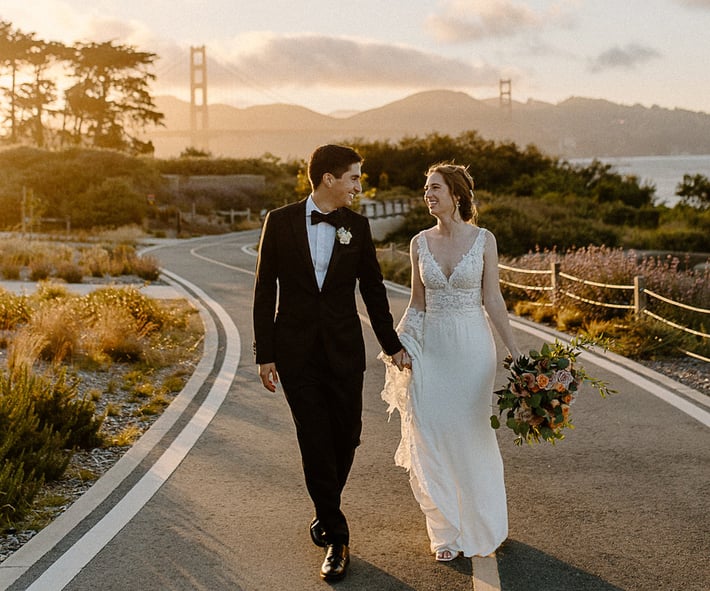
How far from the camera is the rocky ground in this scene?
5566mm

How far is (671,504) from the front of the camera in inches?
230

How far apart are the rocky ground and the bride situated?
2.22 m

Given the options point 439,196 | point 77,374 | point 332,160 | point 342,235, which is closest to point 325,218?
point 342,235

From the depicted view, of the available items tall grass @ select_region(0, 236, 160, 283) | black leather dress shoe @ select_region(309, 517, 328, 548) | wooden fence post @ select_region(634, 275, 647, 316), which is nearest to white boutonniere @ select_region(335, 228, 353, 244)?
black leather dress shoe @ select_region(309, 517, 328, 548)

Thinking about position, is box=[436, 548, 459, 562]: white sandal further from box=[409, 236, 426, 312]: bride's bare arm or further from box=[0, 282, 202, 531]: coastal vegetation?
box=[0, 282, 202, 531]: coastal vegetation

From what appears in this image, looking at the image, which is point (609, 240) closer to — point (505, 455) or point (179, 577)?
point (505, 455)

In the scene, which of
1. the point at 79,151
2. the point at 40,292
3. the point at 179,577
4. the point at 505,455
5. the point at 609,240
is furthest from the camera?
the point at 79,151

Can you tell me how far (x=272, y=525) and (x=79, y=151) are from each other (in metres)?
60.0

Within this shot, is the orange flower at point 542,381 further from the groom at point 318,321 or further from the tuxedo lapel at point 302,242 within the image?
the tuxedo lapel at point 302,242

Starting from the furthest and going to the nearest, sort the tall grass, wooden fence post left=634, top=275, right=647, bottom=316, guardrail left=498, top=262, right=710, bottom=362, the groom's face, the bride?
the tall grass, wooden fence post left=634, top=275, right=647, bottom=316, guardrail left=498, top=262, right=710, bottom=362, the bride, the groom's face

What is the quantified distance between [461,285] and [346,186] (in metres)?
0.92

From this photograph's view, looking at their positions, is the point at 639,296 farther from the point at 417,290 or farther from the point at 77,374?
the point at 417,290

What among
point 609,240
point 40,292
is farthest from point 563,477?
point 609,240

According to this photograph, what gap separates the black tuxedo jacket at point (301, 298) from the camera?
4.92 metres
